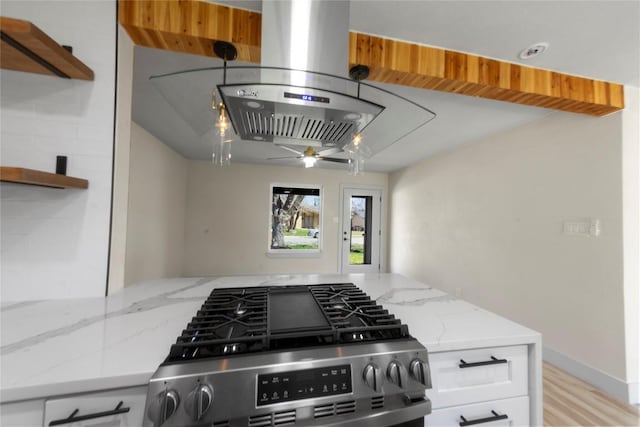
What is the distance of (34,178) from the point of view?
891mm

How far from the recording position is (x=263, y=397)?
61 centimetres

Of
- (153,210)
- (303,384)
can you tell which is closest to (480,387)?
(303,384)

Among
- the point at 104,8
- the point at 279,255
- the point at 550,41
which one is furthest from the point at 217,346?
the point at 279,255

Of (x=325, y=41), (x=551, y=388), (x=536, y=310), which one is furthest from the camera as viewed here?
(x=536, y=310)

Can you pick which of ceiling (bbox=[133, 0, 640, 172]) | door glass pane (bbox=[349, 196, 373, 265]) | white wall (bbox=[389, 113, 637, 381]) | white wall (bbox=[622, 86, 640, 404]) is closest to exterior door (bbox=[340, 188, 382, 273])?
door glass pane (bbox=[349, 196, 373, 265])

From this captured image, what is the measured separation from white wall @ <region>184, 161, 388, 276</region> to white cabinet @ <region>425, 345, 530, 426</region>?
4.14 m

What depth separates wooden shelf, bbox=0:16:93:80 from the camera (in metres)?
0.83

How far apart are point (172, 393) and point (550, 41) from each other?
2.30 m

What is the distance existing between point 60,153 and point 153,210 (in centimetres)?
227

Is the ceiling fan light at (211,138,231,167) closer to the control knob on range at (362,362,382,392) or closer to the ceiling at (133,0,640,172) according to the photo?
the ceiling at (133,0,640,172)

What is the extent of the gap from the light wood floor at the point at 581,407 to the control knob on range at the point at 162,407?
2.25 metres

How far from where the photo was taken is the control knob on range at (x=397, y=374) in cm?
68

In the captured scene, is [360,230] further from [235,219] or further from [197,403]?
[197,403]

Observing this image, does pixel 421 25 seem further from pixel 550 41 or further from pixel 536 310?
pixel 536 310
